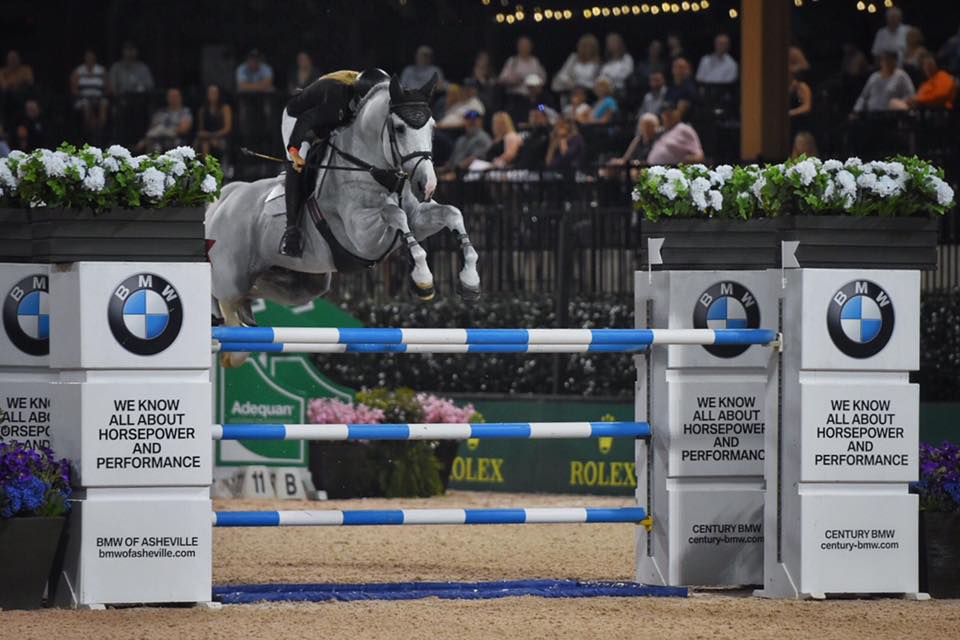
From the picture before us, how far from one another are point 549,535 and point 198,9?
12793 mm

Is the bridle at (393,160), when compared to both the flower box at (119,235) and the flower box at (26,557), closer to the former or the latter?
the flower box at (119,235)

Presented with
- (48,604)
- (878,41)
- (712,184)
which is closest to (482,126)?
(878,41)

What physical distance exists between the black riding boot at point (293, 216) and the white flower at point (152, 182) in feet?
9.19

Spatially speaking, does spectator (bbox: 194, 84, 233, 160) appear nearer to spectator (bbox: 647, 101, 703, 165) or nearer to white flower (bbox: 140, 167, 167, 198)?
spectator (bbox: 647, 101, 703, 165)

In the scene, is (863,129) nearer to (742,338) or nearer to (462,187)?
(462,187)

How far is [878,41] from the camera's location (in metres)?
16.5

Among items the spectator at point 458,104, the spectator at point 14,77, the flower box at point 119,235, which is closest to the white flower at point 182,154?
the flower box at point 119,235

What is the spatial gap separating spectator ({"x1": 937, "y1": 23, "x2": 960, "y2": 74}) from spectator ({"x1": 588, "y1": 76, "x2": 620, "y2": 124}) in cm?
314

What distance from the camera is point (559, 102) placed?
17.8 m

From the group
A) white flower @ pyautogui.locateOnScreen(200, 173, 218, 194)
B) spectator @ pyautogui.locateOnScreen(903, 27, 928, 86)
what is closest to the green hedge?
spectator @ pyautogui.locateOnScreen(903, 27, 928, 86)

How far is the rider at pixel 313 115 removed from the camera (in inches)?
380

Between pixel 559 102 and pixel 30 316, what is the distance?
36.6ft

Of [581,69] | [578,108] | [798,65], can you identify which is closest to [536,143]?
[578,108]

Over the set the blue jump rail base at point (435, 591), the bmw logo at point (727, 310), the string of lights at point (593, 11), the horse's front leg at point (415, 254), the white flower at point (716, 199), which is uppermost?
the string of lights at point (593, 11)
